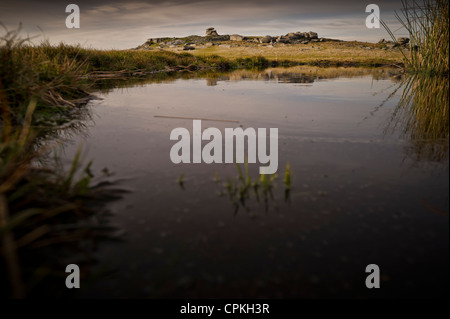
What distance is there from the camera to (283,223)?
2775 millimetres

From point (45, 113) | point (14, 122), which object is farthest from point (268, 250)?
point (45, 113)

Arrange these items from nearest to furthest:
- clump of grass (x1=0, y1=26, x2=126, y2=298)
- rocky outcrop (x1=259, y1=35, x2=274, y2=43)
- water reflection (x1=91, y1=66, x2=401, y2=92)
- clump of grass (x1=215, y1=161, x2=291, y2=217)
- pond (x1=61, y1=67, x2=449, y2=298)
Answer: clump of grass (x1=0, y1=26, x2=126, y2=298) < pond (x1=61, y1=67, x2=449, y2=298) < clump of grass (x1=215, y1=161, x2=291, y2=217) < water reflection (x1=91, y1=66, x2=401, y2=92) < rocky outcrop (x1=259, y1=35, x2=274, y2=43)

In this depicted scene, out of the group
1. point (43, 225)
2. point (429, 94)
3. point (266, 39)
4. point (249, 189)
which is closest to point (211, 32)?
point (266, 39)

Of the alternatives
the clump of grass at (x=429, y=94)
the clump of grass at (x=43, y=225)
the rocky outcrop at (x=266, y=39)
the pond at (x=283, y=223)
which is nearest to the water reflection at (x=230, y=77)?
the clump of grass at (x=429, y=94)

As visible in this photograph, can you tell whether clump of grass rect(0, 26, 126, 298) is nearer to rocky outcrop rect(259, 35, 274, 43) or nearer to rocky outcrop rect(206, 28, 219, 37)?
rocky outcrop rect(259, 35, 274, 43)

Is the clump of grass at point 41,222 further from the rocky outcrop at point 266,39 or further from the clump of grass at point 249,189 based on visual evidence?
the rocky outcrop at point 266,39

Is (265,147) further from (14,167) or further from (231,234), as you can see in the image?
(14,167)

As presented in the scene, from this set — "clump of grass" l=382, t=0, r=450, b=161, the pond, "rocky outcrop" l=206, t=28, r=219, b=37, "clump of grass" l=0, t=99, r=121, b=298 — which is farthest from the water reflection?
"rocky outcrop" l=206, t=28, r=219, b=37

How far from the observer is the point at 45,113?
6.65m

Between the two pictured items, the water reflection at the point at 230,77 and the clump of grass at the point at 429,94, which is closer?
the clump of grass at the point at 429,94

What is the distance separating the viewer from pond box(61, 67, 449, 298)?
2.11m

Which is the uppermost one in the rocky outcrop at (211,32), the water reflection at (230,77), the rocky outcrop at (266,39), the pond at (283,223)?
the rocky outcrop at (211,32)

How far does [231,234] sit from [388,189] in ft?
6.42

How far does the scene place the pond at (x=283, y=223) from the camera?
2107mm
